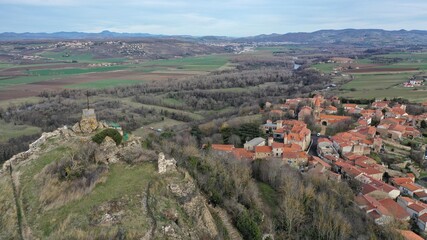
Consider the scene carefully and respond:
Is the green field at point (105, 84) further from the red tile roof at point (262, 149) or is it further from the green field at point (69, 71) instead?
the red tile roof at point (262, 149)

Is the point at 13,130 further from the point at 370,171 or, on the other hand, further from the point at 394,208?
the point at 394,208

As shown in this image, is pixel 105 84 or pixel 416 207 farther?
pixel 105 84

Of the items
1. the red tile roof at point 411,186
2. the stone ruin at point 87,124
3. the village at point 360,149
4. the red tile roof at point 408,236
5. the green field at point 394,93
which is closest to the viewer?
the stone ruin at point 87,124

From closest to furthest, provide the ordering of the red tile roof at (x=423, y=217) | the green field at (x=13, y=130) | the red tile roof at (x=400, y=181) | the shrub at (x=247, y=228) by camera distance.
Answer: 1. the shrub at (x=247, y=228)
2. the red tile roof at (x=423, y=217)
3. the red tile roof at (x=400, y=181)
4. the green field at (x=13, y=130)

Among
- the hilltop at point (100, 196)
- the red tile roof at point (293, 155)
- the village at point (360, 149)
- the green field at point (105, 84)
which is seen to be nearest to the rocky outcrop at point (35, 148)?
the hilltop at point (100, 196)

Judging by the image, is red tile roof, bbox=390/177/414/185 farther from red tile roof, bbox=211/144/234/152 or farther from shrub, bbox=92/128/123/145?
shrub, bbox=92/128/123/145

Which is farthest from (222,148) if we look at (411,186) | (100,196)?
(100,196)
